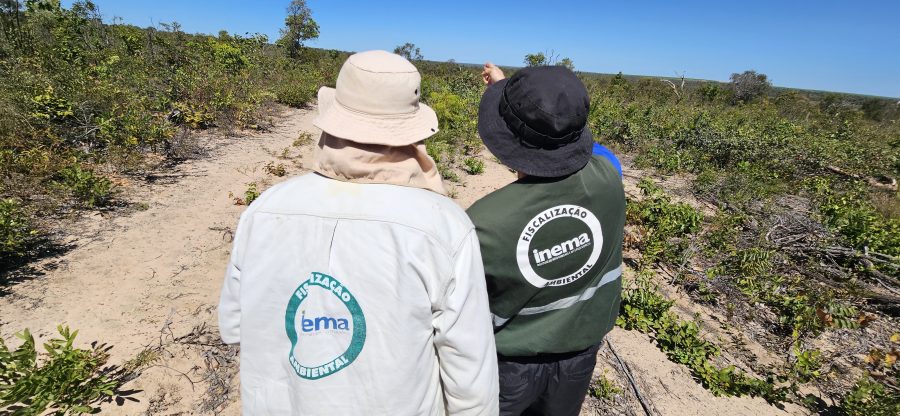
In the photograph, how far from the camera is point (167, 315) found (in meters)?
3.02

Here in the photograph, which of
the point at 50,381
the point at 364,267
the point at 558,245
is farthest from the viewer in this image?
the point at 50,381

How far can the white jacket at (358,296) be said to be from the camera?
3.06 ft

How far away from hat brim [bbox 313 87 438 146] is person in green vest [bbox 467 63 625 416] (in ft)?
1.12

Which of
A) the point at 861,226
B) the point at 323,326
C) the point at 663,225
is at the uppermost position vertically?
the point at 323,326

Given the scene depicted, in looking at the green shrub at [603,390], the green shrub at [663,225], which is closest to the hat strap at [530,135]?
the green shrub at [603,390]

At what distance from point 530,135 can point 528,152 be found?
0.18 feet

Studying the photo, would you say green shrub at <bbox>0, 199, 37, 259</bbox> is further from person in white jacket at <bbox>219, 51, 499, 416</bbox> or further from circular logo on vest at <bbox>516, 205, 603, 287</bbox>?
circular logo on vest at <bbox>516, 205, 603, 287</bbox>

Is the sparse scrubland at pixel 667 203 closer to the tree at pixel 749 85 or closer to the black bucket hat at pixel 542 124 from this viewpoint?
the black bucket hat at pixel 542 124

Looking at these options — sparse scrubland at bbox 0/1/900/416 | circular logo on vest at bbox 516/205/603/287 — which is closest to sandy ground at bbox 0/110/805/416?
sparse scrubland at bbox 0/1/900/416

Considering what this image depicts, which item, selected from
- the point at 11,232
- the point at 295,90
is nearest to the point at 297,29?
the point at 295,90

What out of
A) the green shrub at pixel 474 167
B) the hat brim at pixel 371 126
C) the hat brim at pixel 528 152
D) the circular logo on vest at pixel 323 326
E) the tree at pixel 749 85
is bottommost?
the green shrub at pixel 474 167

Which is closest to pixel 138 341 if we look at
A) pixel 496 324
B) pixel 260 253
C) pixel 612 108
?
pixel 260 253

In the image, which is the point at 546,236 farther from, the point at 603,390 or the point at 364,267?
the point at 603,390

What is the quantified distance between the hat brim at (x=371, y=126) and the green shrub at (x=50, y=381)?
192cm
